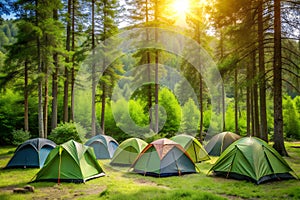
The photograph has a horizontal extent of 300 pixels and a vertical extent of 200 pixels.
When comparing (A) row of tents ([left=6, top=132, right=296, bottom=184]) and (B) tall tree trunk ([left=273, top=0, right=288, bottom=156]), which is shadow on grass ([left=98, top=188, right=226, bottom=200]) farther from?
(B) tall tree trunk ([left=273, top=0, right=288, bottom=156])

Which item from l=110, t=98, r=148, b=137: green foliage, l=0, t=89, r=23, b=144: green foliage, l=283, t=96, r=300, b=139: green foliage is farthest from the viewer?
l=283, t=96, r=300, b=139: green foliage

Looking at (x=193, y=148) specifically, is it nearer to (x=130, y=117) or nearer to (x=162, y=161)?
(x=162, y=161)

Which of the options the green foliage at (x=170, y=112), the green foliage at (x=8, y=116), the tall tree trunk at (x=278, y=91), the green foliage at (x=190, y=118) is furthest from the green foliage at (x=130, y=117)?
the tall tree trunk at (x=278, y=91)

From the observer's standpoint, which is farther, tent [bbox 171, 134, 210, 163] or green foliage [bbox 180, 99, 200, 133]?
green foliage [bbox 180, 99, 200, 133]

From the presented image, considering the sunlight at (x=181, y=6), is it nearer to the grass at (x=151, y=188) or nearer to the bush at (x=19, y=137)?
the grass at (x=151, y=188)

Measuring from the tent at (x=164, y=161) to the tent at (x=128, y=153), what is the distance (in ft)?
5.45

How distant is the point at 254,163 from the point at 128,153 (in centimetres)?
574

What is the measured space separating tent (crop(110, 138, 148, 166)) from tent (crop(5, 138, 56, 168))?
3.11 meters

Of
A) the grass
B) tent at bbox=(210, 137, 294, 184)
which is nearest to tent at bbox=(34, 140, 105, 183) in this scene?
the grass

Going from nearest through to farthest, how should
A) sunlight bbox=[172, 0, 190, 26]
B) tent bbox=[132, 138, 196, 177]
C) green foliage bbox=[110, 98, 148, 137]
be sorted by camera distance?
tent bbox=[132, 138, 196, 177], sunlight bbox=[172, 0, 190, 26], green foliage bbox=[110, 98, 148, 137]

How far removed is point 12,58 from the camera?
15320 millimetres

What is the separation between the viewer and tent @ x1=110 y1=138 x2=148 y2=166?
11570mm

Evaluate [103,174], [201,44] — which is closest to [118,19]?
[201,44]

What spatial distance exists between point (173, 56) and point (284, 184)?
44.3ft
